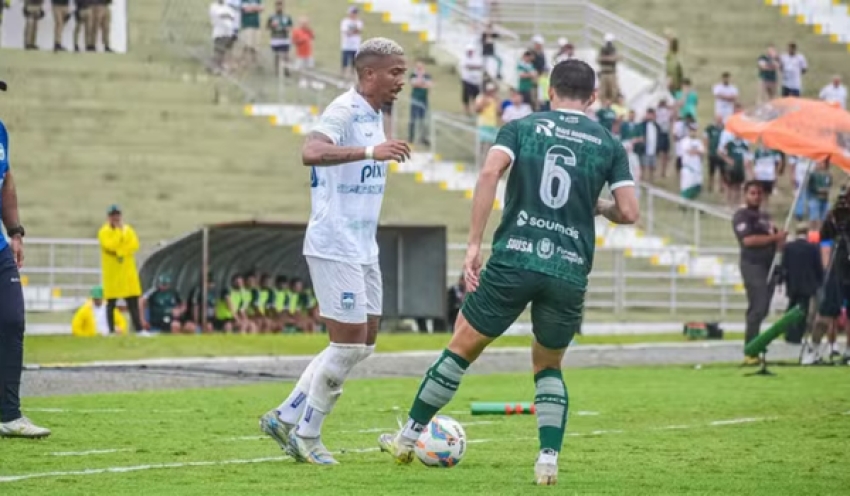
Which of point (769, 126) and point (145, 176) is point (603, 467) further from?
point (145, 176)

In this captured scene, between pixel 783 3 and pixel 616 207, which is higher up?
pixel 783 3

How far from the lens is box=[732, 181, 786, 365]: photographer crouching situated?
23594mm

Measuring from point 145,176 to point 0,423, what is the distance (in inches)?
1011

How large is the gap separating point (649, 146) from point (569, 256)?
31.2 meters

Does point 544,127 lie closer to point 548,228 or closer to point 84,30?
point 548,228

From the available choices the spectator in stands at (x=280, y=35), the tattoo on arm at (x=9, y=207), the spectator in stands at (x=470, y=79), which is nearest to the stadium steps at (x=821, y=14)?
the spectator in stands at (x=470, y=79)

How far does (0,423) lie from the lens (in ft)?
43.4

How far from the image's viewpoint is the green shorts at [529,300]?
10.7m

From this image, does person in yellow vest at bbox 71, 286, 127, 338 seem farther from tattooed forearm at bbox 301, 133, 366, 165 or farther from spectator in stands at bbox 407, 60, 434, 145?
tattooed forearm at bbox 301, 133, 366, 165

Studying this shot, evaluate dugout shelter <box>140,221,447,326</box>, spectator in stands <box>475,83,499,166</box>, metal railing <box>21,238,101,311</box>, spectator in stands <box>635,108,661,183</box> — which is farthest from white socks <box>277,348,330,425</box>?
spectator in stands <box>635,108,661,183</box>

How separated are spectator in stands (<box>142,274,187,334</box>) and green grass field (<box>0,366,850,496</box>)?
10.5 metres

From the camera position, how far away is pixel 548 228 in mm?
10742

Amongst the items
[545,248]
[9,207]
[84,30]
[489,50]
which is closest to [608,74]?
[489,50]

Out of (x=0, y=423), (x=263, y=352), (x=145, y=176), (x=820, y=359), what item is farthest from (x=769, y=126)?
(x=145, y=176)
